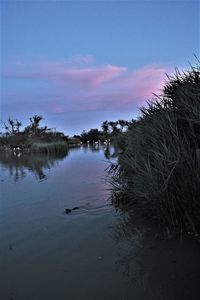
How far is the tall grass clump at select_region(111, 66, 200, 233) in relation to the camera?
5414mm

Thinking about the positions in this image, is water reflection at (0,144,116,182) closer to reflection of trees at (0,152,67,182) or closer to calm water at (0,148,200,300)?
reflection of trees at (0,152,67,182)

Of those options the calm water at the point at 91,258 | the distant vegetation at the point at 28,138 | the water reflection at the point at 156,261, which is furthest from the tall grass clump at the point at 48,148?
the water reflection at the point at 156,261

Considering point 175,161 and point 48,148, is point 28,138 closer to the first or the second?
point 48,148

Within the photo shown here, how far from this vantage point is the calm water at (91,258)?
13.2ft

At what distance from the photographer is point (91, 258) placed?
5109 mm

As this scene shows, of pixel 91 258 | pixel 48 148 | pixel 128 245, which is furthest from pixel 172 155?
pixel 48 148

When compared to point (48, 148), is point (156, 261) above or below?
below

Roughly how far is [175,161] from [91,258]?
2.05 meters

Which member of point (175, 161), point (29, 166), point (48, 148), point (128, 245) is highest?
point (175, 161)

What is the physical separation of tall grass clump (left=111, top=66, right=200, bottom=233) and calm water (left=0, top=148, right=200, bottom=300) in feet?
1.49

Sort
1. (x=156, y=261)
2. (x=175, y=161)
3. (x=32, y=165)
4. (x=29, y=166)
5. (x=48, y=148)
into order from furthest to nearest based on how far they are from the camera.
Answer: (x=48, y=148) → (x=32, y=165) → (x=29, y=166) → (x=175, y=161) → (x=156, y=261)

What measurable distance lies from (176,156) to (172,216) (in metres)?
1.05

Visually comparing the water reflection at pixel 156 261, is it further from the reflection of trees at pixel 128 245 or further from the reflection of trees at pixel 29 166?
the reflection of trees at pixel 29 166

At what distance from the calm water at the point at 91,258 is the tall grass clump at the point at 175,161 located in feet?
1.49
